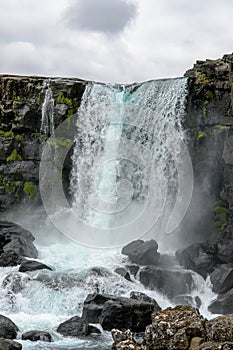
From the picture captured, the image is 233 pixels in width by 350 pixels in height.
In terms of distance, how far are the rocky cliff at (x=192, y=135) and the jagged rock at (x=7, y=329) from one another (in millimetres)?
16417

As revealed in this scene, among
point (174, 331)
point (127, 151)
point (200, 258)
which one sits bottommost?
point (174, 331)

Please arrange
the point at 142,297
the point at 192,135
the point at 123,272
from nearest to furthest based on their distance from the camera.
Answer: the point at 142,297
the point at 123,272
the point at 192,135

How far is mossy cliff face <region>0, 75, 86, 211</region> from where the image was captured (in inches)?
1529

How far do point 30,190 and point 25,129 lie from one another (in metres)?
4.54

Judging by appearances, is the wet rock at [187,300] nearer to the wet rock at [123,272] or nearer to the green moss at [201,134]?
the wet rock at [123,272]

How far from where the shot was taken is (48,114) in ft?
129

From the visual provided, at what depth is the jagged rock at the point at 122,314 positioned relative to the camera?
2073 cm

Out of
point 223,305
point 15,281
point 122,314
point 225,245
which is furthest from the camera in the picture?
point 225,245

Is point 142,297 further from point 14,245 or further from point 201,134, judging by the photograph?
point 201,134

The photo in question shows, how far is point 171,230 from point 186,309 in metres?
20.6

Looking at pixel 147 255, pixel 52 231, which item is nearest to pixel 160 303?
pixel 147 255

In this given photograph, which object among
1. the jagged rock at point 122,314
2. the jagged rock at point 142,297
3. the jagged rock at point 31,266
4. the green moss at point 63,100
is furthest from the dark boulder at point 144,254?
the green moss at point 63,100

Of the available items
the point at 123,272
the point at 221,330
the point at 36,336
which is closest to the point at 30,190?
the point at 123,272

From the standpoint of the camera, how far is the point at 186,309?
1489 centimetres
